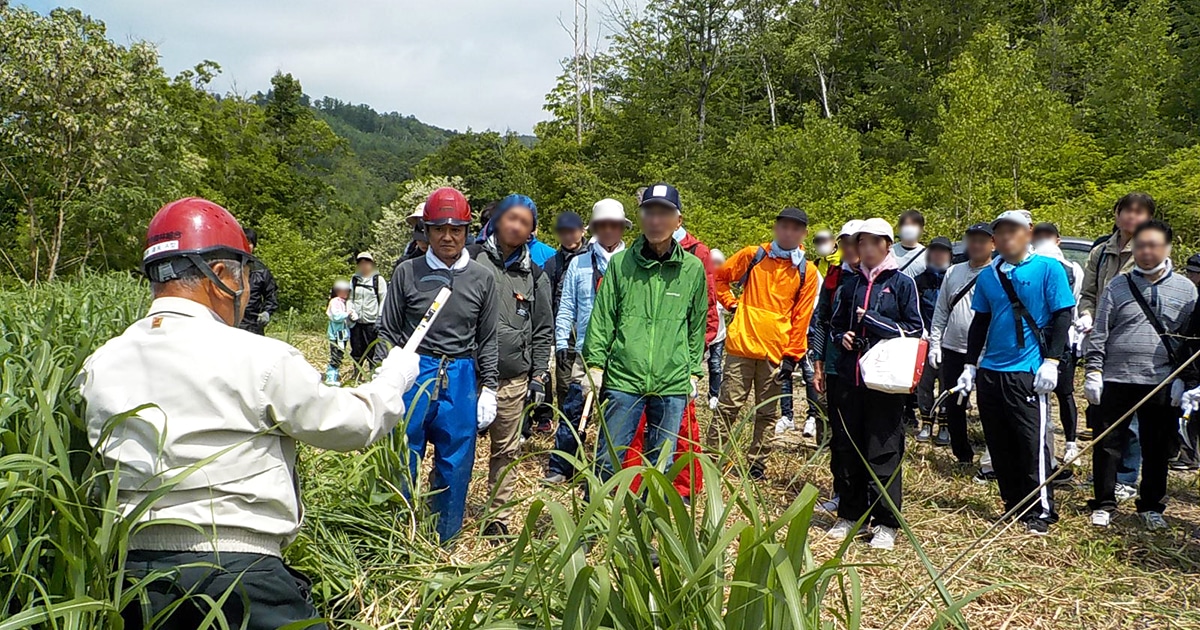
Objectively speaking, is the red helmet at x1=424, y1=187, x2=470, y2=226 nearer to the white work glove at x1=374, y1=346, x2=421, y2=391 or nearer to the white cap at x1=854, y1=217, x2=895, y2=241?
the white work glove at x1=374, y1=346, x2=421, y2=391

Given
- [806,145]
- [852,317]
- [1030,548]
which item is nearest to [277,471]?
[852,317]

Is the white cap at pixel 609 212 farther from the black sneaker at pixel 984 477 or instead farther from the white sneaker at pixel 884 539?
the black sneaker at pixel 984 477

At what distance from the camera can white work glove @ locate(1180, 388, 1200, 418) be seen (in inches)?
157

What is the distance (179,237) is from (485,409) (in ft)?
6.66

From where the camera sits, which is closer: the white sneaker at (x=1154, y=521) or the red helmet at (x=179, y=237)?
the red helmet at (x=179, y=237)

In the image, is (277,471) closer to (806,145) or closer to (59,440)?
(59,440)

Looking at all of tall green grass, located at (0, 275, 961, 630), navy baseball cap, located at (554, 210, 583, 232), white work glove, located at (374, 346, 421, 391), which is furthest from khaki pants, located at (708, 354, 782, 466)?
white work glove, located at (374, 346, 421, 391)

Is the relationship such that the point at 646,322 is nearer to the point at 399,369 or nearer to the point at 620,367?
the point at 620,367

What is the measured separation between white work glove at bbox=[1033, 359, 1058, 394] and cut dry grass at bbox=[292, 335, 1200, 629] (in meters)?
0.82

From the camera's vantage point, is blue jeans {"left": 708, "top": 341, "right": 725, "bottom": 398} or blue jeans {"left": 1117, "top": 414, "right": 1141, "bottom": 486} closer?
blue jeans {"left": 1117, "top": 414, "right": 1141, "bottom": 486}

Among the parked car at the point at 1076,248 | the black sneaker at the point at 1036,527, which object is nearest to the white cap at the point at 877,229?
the black sneaker at the point at 1036,527

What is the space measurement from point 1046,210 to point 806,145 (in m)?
9.69

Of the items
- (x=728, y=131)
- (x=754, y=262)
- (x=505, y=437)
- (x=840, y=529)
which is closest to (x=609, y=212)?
(x=754, y=262)

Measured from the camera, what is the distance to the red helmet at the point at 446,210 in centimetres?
371
